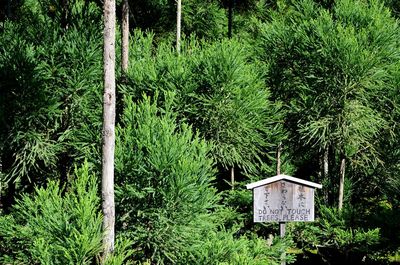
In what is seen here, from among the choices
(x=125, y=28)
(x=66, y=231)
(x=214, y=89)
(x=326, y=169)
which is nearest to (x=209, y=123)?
(x=214, y=89)

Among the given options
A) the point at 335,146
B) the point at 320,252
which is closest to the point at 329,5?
the point at 335,146

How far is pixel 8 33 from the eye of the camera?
12.2 meters

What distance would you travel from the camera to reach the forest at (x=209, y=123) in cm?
891

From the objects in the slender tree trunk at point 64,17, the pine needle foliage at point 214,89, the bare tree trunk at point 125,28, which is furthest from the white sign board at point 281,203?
the slender tree trunk at point 64,17

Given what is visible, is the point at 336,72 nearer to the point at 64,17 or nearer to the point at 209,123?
the point at 209,123

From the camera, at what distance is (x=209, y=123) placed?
1266 cm

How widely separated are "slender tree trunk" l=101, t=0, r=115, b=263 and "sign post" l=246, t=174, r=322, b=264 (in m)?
2.58

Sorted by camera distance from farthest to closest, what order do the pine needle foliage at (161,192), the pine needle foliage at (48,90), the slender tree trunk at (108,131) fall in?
the pine needle foliage at (48,90) < the pine needle foliage at (161,192) < the slender tree trunk at (108,131)

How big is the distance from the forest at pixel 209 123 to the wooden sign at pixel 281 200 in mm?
613

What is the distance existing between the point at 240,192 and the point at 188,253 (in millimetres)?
5896

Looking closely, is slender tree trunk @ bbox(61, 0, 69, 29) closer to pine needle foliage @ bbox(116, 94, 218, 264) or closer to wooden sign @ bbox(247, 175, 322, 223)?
pine needle foliage @ bbox(116, 94, 218, 264)

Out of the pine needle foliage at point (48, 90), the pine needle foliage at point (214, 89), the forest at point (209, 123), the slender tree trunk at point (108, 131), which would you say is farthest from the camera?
the pine needle foliage at point (214, 89)

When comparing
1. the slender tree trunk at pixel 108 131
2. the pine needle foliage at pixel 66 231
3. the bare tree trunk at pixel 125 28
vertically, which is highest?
the bare tree trunk at pixel 125 28

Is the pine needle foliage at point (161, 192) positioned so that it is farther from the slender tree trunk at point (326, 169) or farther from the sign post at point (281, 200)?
the slender tree trunk at point (326, 169)
